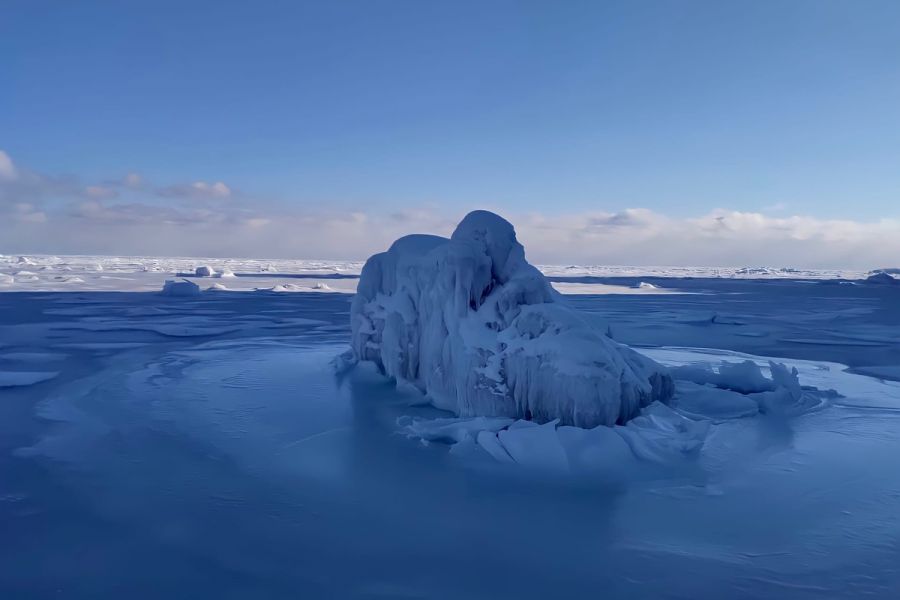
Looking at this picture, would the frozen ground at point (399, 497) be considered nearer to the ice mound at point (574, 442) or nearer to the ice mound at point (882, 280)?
the ice mound at point (574, 442)

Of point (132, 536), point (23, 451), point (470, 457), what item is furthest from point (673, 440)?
point (23, 451)

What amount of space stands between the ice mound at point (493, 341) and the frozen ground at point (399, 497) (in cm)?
44

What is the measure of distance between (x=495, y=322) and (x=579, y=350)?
153 centimetres

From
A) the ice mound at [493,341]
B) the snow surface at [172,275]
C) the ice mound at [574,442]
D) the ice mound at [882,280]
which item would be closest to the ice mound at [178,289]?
the snow surface at [172,275]

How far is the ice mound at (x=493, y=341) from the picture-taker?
21.5 feet

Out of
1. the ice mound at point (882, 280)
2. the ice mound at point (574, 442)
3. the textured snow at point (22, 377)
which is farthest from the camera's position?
the ice mound at point (882, 280)

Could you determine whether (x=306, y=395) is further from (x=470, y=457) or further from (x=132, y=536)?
(x=132, y=536)

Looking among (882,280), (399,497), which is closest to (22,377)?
(399,497)

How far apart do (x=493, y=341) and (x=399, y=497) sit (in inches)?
114

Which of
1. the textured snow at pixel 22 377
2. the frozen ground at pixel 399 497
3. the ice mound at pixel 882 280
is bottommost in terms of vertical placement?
the frozen ground at pixel 399 497

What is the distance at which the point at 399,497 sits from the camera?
16.4 feet

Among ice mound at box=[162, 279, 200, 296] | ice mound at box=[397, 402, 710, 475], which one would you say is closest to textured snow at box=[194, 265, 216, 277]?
ice mound at box=[162, 279, 200, 296]

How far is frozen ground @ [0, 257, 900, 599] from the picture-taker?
12.1 ft

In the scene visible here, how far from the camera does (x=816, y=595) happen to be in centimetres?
348
